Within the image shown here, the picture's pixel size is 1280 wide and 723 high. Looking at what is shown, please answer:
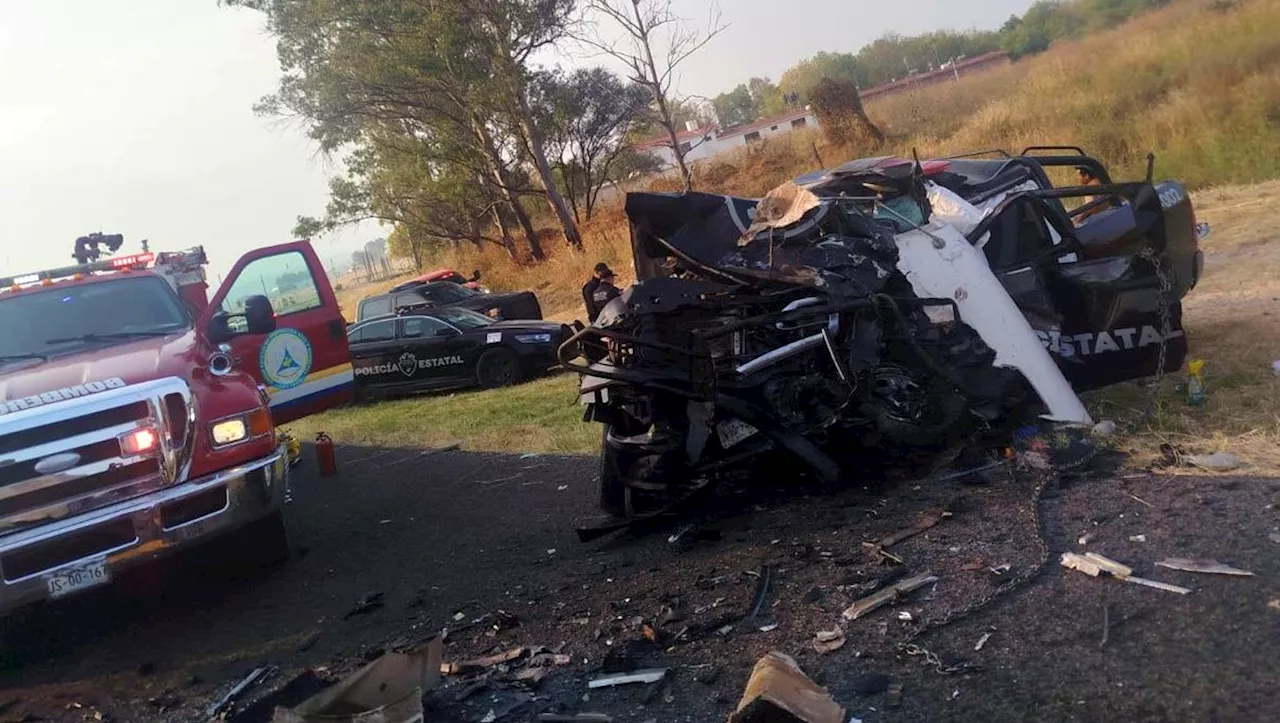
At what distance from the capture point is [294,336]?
24.6 ft

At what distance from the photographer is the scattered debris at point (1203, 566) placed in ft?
12.1

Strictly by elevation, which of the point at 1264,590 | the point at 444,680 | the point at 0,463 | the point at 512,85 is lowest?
the point at 1264,590

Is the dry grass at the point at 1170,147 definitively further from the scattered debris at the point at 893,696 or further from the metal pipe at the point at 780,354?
the scattered debris at the point at 893,696

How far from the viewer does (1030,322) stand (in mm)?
6062

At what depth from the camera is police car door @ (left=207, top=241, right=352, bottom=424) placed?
23.5ft

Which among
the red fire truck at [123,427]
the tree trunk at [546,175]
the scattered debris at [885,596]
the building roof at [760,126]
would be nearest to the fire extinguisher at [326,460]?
the red fire truck at [123,427]

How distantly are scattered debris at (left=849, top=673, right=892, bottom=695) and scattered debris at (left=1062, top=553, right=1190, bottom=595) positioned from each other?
3.73 feet

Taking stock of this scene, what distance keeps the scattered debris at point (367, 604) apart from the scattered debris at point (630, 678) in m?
1.87

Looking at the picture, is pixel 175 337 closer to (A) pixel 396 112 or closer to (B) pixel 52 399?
(B) pixel 52 399

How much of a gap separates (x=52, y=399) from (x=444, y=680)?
2.65 metres

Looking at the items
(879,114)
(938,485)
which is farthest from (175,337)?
(879,114)

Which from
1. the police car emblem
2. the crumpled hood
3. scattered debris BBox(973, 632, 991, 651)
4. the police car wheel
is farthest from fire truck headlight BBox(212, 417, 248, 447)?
the police car emblem

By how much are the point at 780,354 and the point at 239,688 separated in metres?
3.08

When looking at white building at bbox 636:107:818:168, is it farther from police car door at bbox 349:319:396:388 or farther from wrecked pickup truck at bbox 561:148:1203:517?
A: wrecked pickup truck at bbox 561:148:1203:517
